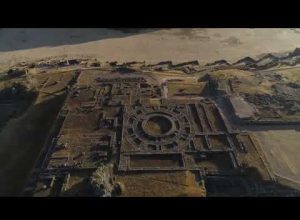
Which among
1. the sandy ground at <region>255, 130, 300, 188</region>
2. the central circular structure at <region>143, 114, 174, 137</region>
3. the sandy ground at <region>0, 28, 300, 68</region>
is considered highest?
the sandy ground at <region>0, 28, 300, 68</region>

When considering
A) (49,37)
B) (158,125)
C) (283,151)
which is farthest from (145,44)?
(283,151)

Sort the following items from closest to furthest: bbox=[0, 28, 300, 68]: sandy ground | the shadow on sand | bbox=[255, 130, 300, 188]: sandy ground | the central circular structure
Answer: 1. bbox=[255, 130, 300, 188]: sandy ground
2. the central circular structure
3. bbox=[0, 28, 300, 68]: sandy ground
4. the shadow on sand

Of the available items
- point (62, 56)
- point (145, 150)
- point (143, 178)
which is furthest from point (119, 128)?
point (62, 56)

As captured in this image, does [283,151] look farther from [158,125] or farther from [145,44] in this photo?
[145,44]

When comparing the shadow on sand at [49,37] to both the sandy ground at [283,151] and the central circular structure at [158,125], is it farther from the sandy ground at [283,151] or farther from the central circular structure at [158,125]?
the sandy ground at [283,151]

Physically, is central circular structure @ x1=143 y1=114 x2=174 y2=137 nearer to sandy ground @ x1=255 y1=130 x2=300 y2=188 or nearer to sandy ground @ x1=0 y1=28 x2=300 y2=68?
sandy ground @ x1=255 y1=130 x2=300 y2=188

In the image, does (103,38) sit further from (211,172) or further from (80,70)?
(211,172)

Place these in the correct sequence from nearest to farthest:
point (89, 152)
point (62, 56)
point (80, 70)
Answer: point (89, 152) → point (80, 70) → point (62, 56)

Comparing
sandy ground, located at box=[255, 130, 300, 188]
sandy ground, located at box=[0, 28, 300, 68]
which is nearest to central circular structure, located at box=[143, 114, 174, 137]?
sandy ground, located at box=[255, 130, 300, 188]
